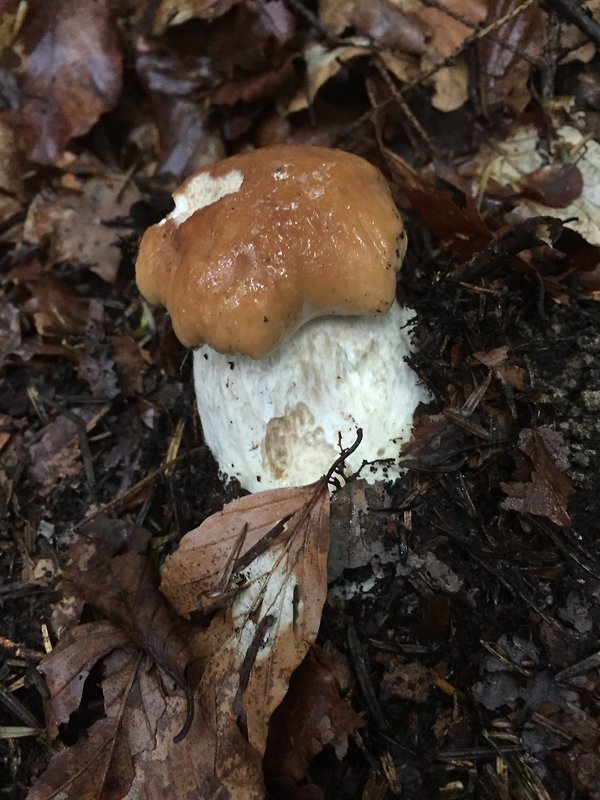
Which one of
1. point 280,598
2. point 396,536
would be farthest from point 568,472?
point 280,598

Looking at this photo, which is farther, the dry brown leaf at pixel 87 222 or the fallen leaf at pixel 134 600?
the dry brown leaf at pixel 87 222

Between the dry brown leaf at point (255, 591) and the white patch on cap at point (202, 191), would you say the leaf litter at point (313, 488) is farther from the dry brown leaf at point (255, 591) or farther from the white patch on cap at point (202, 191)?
the white patch on cap at point (202, 191)

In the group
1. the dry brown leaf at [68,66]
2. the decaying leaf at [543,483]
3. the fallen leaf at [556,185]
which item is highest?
the dry brown leaf at [68,66]

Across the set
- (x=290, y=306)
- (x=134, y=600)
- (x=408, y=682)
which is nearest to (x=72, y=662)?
(x=134, y=600)

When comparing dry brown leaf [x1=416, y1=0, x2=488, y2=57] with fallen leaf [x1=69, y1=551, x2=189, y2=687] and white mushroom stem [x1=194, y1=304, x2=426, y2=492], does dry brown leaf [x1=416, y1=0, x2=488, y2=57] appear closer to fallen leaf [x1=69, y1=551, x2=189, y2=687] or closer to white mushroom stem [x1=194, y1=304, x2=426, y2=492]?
white mushroom stem [x1=194, y1=304, x2=426, y2=492]

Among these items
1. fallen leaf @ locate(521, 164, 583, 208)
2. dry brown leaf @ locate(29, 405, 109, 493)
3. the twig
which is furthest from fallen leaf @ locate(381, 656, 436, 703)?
fallen leaf @ locate(521, 164, 583, 208)

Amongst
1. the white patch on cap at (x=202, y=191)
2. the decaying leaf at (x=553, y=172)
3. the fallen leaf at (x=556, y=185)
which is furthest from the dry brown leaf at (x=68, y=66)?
the fallen leaf at (x=556, y=185)
